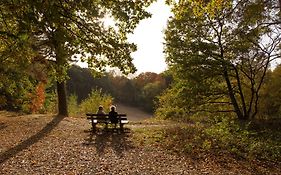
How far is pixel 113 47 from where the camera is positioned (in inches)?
441

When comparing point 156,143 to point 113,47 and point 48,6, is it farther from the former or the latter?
point 48,6

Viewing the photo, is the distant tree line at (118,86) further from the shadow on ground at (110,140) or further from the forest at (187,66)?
the shadow on ground at (110,140)

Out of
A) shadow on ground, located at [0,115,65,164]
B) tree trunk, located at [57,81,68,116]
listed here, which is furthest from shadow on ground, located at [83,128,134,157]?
tree trunk, located at [57,81,68,116]

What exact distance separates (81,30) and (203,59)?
9.08 meters

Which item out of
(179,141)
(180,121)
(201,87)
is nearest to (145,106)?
(180,121)

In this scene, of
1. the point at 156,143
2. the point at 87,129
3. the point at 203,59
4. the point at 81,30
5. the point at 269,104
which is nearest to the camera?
the point at 81,30

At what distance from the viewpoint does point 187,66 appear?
18.8 metres

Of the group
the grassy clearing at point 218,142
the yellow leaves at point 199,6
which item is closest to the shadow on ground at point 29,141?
the grassy clearing at point 218,142

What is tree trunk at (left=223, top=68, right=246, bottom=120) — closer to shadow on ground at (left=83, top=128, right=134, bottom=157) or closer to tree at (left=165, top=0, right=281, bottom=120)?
tree at (left=165, top=0, right=281, bottom=120)

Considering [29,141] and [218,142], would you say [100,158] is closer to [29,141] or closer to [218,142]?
[29,141]

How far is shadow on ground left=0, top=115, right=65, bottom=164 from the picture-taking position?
38.1ft

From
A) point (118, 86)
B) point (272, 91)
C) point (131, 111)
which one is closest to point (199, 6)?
point (272, 91)

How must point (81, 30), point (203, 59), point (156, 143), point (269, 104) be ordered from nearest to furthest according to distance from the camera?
point (81, 30) → point (156, 143) → point (203, 59) → point (269, 104)

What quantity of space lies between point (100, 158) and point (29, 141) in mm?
4181
